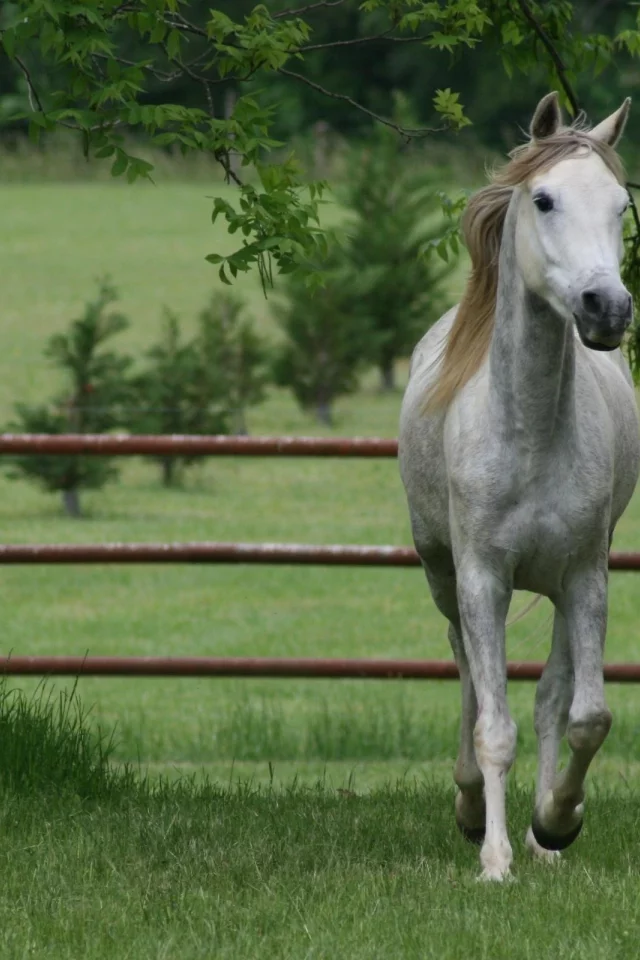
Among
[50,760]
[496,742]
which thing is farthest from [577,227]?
[50,760]

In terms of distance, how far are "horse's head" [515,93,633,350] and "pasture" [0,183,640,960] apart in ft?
4.66

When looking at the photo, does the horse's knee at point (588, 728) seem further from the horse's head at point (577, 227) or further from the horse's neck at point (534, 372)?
the horse's head at point (577, 227)

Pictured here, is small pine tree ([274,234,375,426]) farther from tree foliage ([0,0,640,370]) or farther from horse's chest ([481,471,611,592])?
horse's chest ([481,471,611,592])

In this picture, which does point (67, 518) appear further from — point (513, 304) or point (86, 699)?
point (513, 304)

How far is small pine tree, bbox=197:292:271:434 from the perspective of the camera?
60.1 ft

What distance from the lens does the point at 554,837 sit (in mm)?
4512

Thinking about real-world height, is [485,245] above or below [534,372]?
above

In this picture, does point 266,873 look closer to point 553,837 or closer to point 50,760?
point 553,837

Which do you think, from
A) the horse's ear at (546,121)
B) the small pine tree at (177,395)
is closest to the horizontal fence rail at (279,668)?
the horse's ear at (546,121)

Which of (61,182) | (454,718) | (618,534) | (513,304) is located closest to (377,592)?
(618,534)

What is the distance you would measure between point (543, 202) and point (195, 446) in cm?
287

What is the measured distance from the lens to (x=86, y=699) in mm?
11125

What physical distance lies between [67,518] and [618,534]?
6070 mm

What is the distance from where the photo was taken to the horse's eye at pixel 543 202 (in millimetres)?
4074
